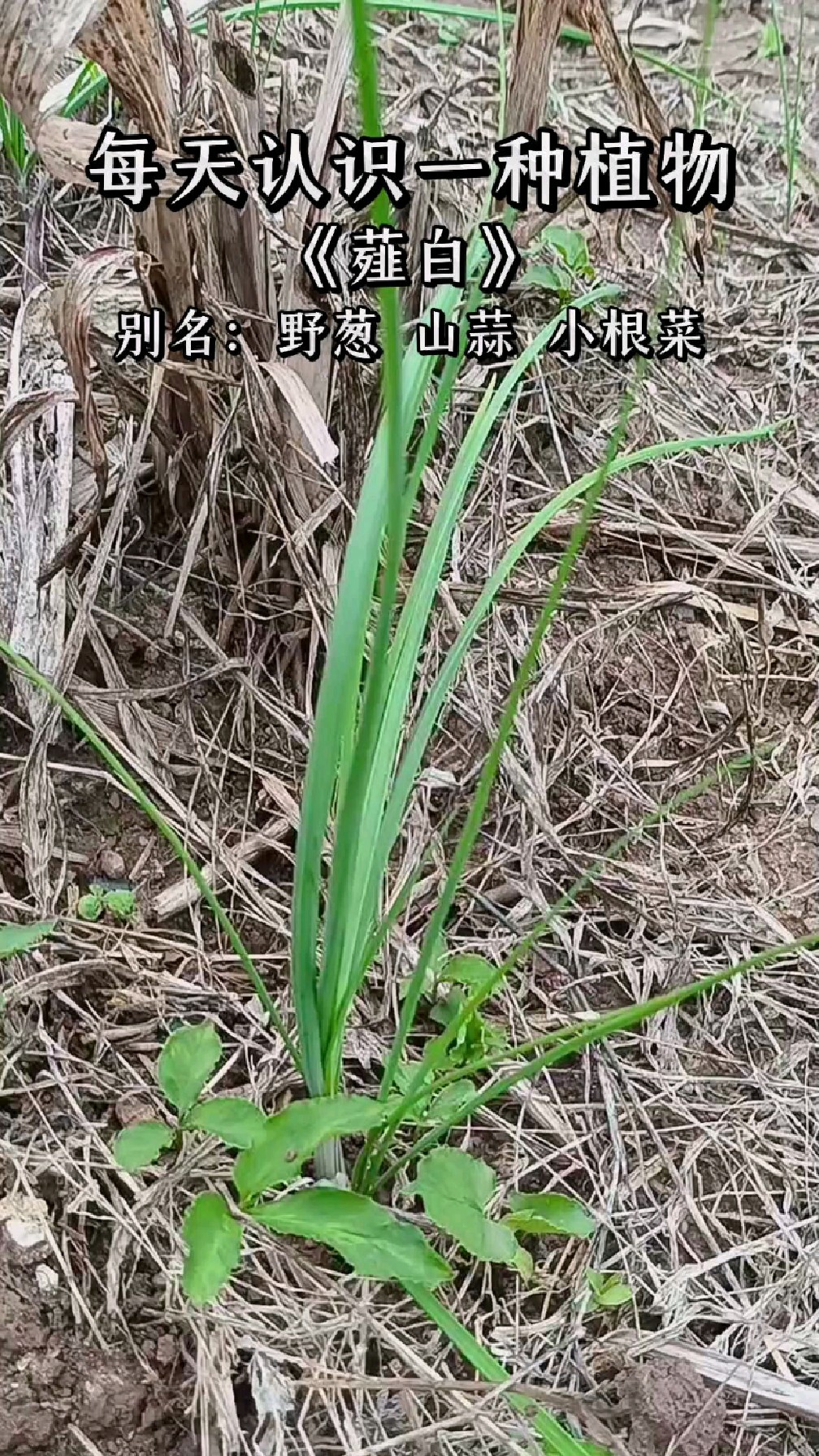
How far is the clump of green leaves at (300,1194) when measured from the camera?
690 mm

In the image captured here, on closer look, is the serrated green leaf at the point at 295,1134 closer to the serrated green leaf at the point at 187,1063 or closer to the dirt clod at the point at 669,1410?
the serrated green leaf at the point at 187,1063

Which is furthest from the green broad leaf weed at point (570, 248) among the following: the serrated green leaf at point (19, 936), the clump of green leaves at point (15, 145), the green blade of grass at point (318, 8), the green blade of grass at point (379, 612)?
the serrated green leaf at point (19, 936)

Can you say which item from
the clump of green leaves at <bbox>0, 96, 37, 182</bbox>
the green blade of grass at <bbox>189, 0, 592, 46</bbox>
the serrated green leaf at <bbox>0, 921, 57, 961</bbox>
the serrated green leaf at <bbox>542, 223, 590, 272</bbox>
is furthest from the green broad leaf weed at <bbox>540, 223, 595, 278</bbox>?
the serrated green leaf at <bbox>0, 921, 57, 961</bbox>

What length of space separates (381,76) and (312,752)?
1.35 metres

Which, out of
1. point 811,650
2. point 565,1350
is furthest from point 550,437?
point 565,1350

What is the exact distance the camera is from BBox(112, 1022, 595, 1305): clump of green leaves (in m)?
0.69

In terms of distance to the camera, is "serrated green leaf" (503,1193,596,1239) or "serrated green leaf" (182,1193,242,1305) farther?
"serrated green leaf" (503,1193,596,1239)

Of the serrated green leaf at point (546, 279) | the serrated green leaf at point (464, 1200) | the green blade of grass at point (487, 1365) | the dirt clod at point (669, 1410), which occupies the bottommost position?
the dirt clod at point (669, 1410)

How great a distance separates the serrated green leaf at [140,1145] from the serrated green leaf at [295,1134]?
7 cm

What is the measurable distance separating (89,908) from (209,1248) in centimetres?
37

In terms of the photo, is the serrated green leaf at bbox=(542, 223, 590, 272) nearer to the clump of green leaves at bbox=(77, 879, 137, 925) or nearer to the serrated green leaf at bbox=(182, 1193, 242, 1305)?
the clump of green leaves at bbox=(77, 879, 137, 925)

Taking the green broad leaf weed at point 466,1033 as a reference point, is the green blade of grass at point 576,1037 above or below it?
above

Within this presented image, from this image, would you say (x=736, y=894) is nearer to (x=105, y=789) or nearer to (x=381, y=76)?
(x=105, y=789)

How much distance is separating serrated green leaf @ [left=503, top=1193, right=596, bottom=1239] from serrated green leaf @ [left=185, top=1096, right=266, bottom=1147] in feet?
0.67
